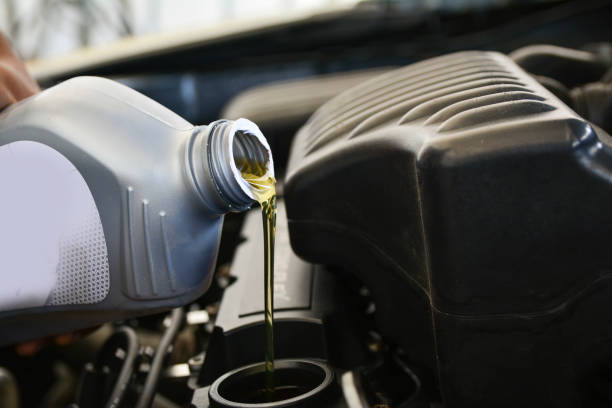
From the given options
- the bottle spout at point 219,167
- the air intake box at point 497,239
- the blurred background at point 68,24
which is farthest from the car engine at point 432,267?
the blurred background at point 68,24

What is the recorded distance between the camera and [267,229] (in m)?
0.65

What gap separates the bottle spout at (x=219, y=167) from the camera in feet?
1.96

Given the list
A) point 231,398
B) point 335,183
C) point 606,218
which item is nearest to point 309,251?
point 335,183

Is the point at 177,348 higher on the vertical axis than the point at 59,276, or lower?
lower

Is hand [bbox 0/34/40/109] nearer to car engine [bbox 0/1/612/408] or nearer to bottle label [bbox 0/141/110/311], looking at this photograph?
bottle label [bbox 0/141/110/311]

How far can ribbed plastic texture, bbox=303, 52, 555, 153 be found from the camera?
1.81 feet

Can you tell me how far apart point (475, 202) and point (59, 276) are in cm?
39

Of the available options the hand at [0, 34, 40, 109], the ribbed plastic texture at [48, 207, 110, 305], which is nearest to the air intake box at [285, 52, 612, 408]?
the ribbed plastic texture at [48, 207, 110, 305]

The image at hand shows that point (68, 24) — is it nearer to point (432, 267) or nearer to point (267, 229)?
point (267, 229)

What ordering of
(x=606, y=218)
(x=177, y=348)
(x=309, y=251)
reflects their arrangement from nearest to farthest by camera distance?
(x=606, y=218)
(x=309, y=251)
(x=177, y=348)

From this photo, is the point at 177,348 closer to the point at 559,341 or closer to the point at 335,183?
the point at 335,183

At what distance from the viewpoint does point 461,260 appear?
1.70 feet

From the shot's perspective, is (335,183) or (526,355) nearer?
(526,355)

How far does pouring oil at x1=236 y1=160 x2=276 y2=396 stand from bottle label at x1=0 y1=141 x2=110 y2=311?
149 millimetres
